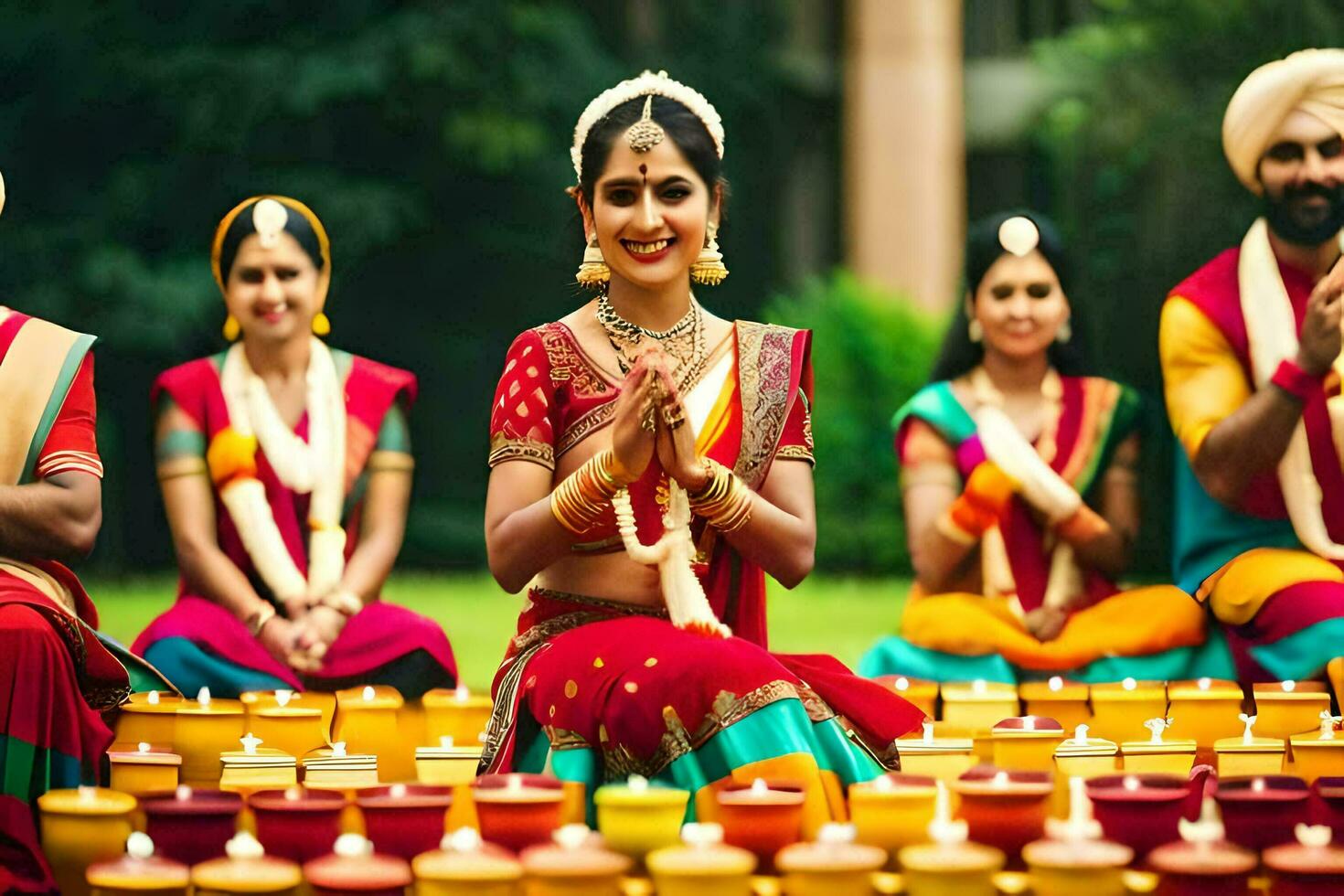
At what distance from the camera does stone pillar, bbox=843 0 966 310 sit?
16.4 meters

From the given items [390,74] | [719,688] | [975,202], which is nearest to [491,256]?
[390,74]

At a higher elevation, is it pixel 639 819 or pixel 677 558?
pixel 677 558

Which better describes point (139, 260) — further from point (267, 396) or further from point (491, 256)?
point (267, 396)

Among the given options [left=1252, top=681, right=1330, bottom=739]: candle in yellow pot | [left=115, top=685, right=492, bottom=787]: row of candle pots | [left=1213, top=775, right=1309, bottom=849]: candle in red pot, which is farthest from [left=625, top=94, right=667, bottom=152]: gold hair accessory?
[left=1252, top=681, right=1330, bottom=739]: candle in yellow pot

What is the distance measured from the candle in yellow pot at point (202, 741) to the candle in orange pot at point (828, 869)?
1.47 m

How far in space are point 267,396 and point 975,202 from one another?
1265 cm

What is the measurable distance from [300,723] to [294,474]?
1563 millimetres

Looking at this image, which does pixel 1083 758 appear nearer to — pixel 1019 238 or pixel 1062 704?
pixel 1062 704

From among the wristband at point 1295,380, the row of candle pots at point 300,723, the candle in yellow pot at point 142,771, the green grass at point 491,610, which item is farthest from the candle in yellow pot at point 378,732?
the green grass at point 491,610

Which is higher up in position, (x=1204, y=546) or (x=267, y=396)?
(x=267, y=396)

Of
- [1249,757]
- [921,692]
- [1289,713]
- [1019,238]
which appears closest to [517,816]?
[1249,757]

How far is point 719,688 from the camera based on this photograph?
3527mm

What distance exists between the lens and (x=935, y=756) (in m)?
4.04

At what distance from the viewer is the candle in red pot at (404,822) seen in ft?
10.4
